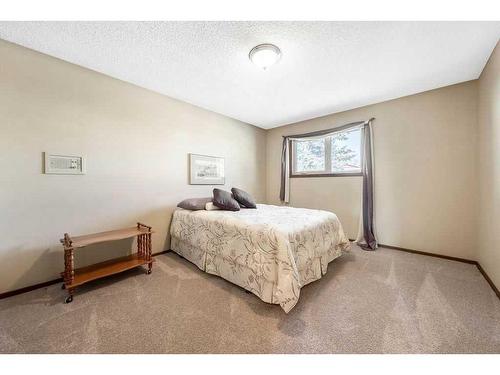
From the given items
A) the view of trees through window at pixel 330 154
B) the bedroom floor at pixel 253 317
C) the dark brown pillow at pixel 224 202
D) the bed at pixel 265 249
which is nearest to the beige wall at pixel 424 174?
the view of trees through window at pixel 330 154

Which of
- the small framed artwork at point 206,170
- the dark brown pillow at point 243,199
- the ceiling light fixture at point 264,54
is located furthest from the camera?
the small framed artwork at point 206,170

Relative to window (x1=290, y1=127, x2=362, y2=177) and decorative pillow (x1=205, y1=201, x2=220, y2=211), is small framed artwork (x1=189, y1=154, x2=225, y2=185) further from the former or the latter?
window (x1=290, y1=127, x2=362, y2=177)

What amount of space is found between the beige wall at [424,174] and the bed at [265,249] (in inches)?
44.1

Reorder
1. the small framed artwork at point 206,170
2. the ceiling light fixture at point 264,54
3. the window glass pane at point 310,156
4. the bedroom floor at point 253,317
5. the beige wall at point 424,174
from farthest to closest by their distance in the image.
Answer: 1. the window glass pane at point 310,156
2. the small framed artwork at point 206,170
3. the beige wall at point 424,174
4. the ceiling light fixture at point 264,54
5. the bedroom floor at point 253,317

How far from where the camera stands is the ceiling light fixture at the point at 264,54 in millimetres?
1806

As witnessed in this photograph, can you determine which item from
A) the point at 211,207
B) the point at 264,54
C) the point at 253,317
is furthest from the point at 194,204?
the point at 264,54

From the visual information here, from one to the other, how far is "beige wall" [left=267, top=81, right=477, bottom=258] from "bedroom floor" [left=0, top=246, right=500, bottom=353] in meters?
0.68

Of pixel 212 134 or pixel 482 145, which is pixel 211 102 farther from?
pixel 482 145

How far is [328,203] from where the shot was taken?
367 cm

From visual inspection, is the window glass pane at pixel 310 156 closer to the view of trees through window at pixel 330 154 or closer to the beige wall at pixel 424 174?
the view of trees through window at pixel 330 154

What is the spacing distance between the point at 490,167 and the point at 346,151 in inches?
67.7

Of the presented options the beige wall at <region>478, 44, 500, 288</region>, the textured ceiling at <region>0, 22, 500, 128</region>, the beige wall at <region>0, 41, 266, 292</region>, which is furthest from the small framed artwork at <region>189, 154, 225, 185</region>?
the beige wall at <region>478, 44, 500, 288</region>

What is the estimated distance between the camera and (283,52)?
1907mm
